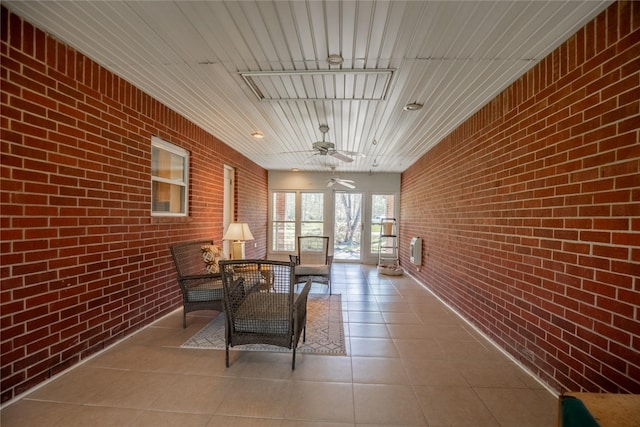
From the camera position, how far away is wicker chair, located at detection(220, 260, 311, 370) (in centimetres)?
221

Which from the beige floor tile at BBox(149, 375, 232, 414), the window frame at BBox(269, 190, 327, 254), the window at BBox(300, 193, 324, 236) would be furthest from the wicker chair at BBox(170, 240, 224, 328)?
the window at BBox(300, 193, 324, 236)

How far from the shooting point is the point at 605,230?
161 cm

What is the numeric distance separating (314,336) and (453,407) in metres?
1.38

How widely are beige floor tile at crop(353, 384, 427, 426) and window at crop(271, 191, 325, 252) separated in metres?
5.71

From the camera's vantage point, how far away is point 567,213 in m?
A: 1.88

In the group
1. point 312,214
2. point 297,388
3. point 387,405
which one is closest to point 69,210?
point 297,388

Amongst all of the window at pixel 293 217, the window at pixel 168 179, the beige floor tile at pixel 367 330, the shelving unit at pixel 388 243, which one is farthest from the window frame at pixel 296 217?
the beige floor tile at pixel 367 330

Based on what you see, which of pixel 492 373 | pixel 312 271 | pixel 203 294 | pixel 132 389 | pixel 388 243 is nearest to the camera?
pixel 132 389

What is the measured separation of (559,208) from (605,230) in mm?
374

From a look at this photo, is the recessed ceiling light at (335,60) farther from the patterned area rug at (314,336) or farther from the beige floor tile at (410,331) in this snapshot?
the beige floor tile at (410,331)

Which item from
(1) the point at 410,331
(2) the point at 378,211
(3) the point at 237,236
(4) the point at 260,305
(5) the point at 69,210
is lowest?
(1) the point at 410,331

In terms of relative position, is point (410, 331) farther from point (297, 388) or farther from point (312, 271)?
point (312, 271)

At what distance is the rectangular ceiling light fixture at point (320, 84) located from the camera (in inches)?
92.4

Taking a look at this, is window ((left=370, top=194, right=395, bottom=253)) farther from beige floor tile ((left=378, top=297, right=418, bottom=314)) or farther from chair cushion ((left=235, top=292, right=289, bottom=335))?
chair cushion ((left=235, top=292, right=289, bottom=335))
